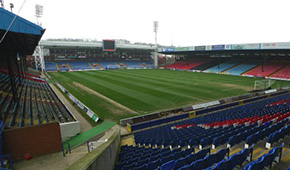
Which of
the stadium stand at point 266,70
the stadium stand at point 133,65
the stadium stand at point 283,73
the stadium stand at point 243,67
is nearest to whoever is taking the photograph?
the stadium stand at point 283,73

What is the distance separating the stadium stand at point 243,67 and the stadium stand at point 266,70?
2.05 metres

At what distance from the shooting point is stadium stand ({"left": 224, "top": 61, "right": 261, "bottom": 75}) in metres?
52.1

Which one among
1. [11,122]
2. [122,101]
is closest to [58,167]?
[11,122]

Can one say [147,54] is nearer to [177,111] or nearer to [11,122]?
[177,111]

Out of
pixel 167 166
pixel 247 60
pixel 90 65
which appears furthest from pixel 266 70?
pixel 90 65

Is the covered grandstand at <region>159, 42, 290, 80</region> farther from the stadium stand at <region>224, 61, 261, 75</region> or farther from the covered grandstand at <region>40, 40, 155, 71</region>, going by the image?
the covered grandstand at <region>40, 40, 155, 71</region>

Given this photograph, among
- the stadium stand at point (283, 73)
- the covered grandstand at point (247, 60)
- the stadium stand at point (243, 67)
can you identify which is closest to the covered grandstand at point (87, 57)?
the covered grandstand at point (247, 60)

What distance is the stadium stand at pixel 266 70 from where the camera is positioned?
1812 inches

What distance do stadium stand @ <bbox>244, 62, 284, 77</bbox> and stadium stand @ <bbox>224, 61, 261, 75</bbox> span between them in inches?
80.8

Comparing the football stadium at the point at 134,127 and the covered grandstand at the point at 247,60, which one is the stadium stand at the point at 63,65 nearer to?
the covered grandstand at the point at 247,60

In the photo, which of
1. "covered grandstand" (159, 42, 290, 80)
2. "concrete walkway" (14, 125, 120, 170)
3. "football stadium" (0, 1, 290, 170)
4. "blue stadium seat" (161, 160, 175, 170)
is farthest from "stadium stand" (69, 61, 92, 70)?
"blue stadium seat" (161, 160, 175, 170)

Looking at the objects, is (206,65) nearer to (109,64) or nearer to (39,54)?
(109,64)

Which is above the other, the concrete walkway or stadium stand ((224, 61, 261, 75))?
stadium stand ((224, 61, 261, 75))

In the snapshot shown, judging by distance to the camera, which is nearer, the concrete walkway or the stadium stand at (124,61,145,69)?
the concrete walkway
